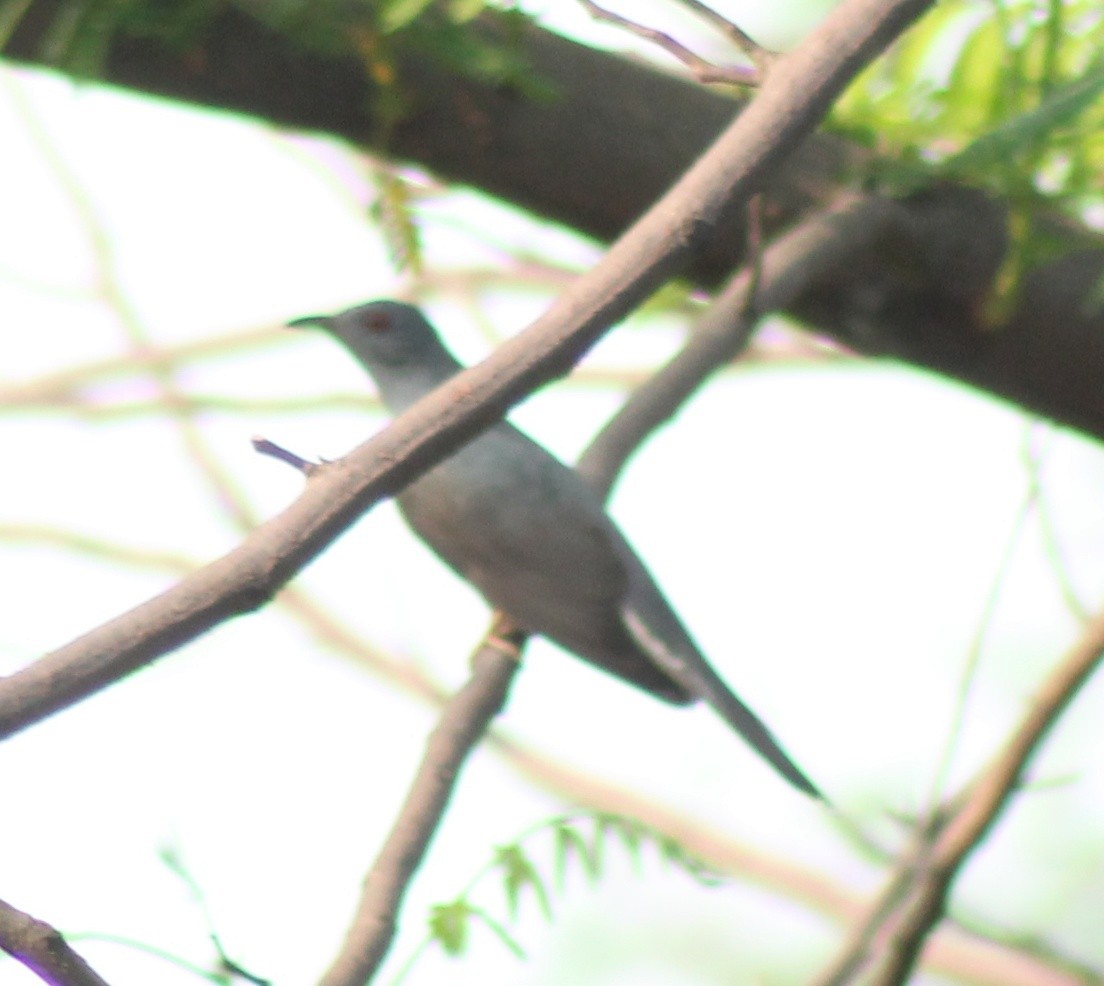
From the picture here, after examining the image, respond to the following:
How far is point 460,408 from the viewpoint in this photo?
1533 mm

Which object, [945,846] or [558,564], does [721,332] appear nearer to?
[558,564]

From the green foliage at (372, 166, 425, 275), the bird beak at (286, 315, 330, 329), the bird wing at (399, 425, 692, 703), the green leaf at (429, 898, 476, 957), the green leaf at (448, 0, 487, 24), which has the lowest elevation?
the green leaf at (429, 898, 476, 957)

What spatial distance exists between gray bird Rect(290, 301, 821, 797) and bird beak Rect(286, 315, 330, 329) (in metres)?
A: 0.61

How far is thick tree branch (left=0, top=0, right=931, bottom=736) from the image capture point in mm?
1482


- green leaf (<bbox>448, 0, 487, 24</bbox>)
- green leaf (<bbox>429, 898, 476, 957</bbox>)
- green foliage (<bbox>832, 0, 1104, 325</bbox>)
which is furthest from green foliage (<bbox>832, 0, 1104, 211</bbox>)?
green leaf (<bbox>429, 898, 476, 957</bbox>)

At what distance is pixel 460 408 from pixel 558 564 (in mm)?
1385

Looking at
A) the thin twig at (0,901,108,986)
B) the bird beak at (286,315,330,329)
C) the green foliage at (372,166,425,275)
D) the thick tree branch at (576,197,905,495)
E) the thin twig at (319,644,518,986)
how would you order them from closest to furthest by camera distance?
the thin twig at (0,901,108,986), the thin twig at (319,644,518,986), the thick tree branch at (576,197,905,495), the green foliage at (372,166,425,275), the bird beak at (286,315,330,329)

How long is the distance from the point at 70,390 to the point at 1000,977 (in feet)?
14.8

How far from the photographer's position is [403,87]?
8.95 ft

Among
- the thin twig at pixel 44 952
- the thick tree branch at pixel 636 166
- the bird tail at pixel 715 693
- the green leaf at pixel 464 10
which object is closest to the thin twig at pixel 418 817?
the bird tail at pixel 715 693

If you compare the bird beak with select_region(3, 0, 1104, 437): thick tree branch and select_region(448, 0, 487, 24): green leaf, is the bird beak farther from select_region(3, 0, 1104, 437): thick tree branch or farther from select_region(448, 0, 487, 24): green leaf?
select_region(448, 0, 487, 24): green leaf

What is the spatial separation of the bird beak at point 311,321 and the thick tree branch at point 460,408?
2.00 metres

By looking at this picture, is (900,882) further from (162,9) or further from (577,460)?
(162,9)

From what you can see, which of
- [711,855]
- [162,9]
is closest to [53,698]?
[162,9]
